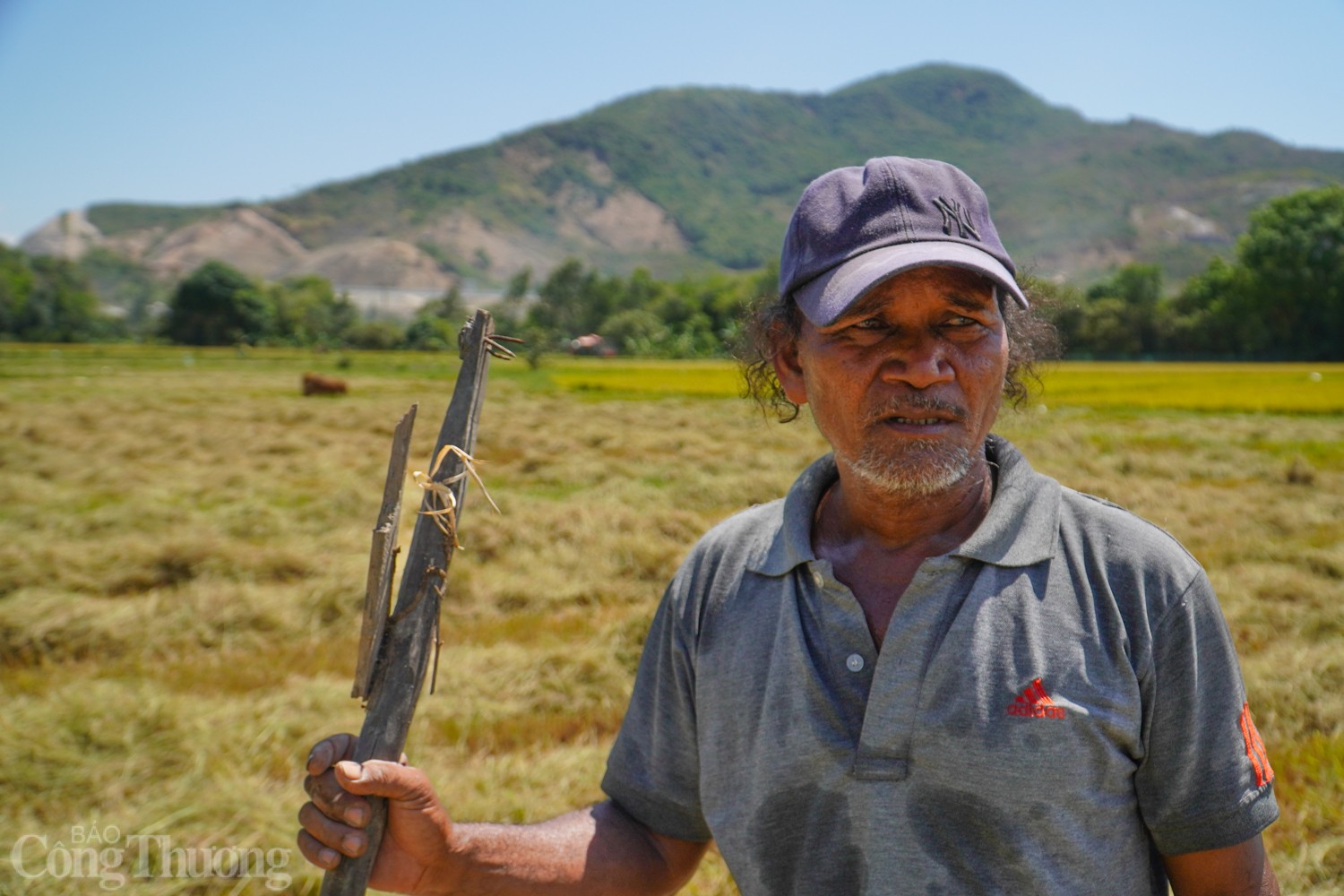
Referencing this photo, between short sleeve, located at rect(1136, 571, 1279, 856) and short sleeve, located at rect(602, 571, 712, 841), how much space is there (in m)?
0.64

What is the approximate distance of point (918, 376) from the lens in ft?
4.45

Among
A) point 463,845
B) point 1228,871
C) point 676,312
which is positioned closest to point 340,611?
point 463,845

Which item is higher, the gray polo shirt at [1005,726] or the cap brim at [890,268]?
the cap brim at [890,268]

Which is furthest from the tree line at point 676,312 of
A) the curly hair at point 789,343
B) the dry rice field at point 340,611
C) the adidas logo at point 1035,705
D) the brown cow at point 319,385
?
the adidas logo at point 1035,705

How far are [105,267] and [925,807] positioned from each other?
190 meters

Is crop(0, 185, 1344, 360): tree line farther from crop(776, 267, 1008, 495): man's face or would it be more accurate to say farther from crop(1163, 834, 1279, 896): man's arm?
crop(1163, 834, 1279, 896): man's arm

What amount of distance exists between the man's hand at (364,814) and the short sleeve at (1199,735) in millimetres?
932

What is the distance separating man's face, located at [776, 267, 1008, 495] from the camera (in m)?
1.37

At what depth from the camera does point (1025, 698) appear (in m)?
1.18

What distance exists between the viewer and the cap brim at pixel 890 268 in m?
1.31

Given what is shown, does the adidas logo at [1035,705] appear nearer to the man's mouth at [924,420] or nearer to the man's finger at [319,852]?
the man's mouth at [924,420]

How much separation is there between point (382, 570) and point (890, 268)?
789 millimetres

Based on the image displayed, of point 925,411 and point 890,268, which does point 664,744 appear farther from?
point 890,268

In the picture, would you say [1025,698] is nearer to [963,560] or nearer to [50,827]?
[963,560]
